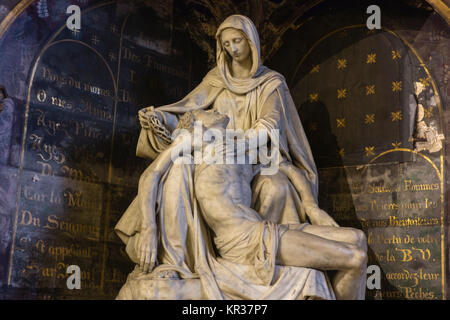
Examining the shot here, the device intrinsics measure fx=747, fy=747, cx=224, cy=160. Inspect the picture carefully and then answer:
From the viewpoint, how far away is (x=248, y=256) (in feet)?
18.3

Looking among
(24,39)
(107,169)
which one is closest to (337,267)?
(107,169)

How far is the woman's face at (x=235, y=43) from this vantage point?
21.8ft

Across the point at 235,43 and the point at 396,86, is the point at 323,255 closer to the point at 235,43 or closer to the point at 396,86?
the point at 235,43

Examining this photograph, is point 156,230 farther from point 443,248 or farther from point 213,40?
point 213,40

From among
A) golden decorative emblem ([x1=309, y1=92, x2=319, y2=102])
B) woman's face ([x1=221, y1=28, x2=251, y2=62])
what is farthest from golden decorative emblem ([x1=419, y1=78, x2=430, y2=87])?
woman's face ([x1=221, y1=28, x2=251, y2=62])

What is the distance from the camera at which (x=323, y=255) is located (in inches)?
215

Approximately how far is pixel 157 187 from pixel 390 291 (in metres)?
2.63

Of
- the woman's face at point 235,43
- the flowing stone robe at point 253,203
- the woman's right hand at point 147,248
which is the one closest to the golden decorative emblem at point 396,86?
the flowing stone robe at point 253,203

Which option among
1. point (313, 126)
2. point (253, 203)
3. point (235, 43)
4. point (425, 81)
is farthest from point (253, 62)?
point (425, 81)

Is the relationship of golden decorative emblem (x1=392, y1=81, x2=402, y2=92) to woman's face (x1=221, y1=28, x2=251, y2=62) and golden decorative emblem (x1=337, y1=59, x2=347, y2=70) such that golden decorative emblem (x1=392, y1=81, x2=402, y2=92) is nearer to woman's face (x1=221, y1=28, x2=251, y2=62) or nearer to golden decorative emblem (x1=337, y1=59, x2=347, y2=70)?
golden decorative emblem (x1=337, y1=59, x2=347, y2=70)

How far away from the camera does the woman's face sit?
21.8 feet

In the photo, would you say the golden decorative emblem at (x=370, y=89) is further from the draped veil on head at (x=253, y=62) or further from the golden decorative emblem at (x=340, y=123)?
the draped veil on head at (x=253, y=62)

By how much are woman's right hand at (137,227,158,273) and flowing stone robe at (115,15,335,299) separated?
0.24 ft

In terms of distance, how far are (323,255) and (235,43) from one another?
2.21 m
